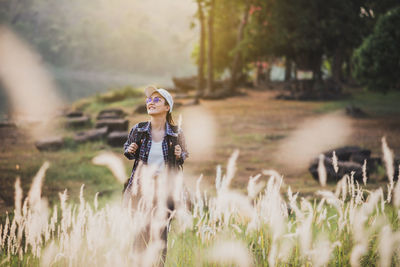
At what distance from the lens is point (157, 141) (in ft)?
11.8

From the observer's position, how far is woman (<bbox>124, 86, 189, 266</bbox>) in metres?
3.52

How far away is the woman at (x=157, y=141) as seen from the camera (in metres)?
3.52

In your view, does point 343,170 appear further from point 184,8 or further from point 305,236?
point 184,8

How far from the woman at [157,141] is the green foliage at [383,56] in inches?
437

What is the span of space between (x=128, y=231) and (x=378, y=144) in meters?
9.64

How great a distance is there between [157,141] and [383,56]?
442 inches

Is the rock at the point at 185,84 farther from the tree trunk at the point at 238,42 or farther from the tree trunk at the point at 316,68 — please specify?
the tree trunk at the point at 316,68

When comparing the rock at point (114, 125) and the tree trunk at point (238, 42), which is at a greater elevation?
the tree trunk at point (238, 42)

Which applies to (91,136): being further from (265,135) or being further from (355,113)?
(355,113)

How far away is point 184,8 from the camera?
503ft

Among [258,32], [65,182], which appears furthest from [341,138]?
[258,32]

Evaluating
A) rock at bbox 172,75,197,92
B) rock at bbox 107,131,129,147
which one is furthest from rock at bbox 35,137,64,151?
rock at bbox 172,75,197,92

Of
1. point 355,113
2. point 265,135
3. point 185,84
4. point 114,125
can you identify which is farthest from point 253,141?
point 185,84

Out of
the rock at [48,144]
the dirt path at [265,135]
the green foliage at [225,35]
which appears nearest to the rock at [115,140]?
the rock at [48,144]
